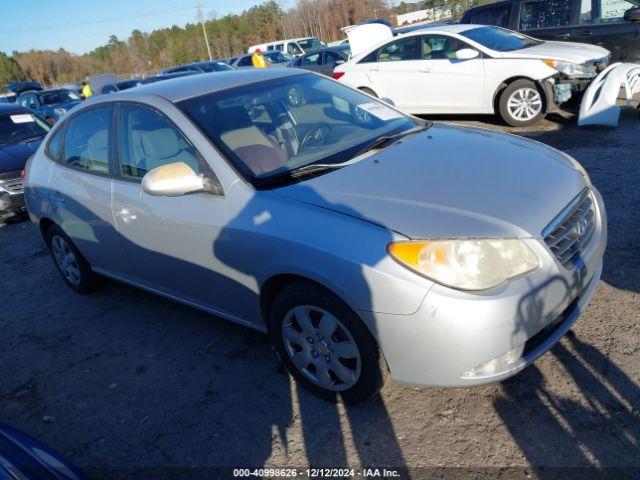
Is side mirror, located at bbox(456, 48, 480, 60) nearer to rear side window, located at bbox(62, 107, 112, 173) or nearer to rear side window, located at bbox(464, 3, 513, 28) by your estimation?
rear side window, located at bbox(464, 3, 513, 28)

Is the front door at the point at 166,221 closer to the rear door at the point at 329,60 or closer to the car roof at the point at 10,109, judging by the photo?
the car roof at the point at 10,109

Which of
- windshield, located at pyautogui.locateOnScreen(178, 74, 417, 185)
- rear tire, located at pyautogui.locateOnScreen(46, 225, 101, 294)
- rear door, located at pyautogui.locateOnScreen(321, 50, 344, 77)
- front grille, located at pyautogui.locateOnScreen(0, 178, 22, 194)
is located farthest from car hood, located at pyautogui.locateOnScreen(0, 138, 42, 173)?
rear door, located at pyautogui.locateOnScreen(321, 50, 344, 77)

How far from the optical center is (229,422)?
280 centimetres

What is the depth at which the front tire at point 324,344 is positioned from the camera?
245 cm

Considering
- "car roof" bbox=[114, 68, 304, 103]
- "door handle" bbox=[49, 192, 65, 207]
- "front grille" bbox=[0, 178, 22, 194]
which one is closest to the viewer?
"car roof" bbox=[114, 68, 304, 103]

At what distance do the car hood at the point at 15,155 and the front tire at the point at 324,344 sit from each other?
6.09m

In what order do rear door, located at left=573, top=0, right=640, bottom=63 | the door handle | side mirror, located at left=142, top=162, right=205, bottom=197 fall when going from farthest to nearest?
rear door, located at left=573, top=0, right=640, bottom=63 → the door handle → side mirror, located at left=142, top=162, right=205, bottom=197

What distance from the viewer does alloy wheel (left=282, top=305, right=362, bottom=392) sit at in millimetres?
2557

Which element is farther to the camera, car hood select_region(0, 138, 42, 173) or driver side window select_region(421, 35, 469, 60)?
driver side window select_region(421, 35, 469, 60)

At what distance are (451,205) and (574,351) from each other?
119cm

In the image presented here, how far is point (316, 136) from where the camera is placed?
132 inches

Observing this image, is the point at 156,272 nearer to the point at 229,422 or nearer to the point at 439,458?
the point at 229,422

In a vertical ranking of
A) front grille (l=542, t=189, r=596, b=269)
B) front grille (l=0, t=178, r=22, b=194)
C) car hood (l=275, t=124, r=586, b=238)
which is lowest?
front grille (l=0, t=178, r=22, b=194)

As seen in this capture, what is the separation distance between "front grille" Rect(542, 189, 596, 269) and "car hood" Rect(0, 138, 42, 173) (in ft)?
23.5
